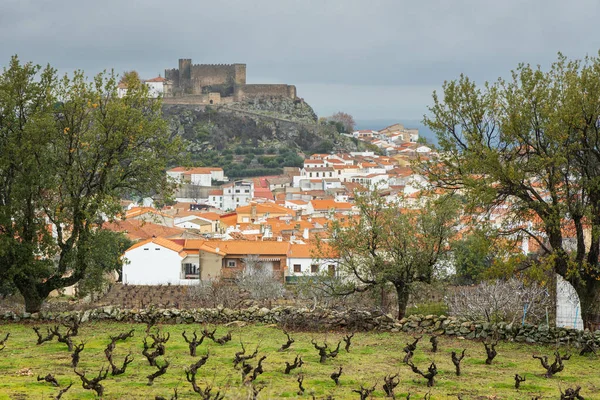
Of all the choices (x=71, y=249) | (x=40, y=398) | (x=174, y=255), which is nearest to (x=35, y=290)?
(x=71, y=249)

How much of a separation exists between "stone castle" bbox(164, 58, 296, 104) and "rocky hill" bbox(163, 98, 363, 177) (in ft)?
7.34

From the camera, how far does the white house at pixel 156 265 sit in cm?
5209

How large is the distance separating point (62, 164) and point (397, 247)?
865cm

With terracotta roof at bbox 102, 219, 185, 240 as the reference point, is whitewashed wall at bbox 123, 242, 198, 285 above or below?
below

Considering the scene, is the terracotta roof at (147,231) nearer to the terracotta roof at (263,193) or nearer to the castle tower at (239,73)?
the terracotta roof at (263,193)

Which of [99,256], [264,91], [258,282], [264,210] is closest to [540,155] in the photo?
[99,256]

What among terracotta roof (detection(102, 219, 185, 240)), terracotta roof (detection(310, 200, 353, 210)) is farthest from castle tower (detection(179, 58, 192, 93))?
terracotta roof (detection(102, 219, 185, 240))

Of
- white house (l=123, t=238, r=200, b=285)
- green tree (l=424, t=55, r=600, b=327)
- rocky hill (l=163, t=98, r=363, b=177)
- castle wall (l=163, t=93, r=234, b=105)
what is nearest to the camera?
green tree (l=424, t=55, r=600, b=327)

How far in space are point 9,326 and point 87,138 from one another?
177 inches

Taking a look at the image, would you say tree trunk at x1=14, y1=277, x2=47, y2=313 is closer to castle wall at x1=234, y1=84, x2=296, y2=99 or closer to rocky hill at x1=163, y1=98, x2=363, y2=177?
rocky hill at x1=163, y1=98, x2=363, y2=177

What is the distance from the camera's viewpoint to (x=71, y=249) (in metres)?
20.1

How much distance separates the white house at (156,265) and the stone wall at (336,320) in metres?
32.5

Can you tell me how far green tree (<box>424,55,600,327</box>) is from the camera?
1636 cm

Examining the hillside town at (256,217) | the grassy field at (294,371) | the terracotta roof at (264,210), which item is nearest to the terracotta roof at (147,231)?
the hillside town at (256,217)
